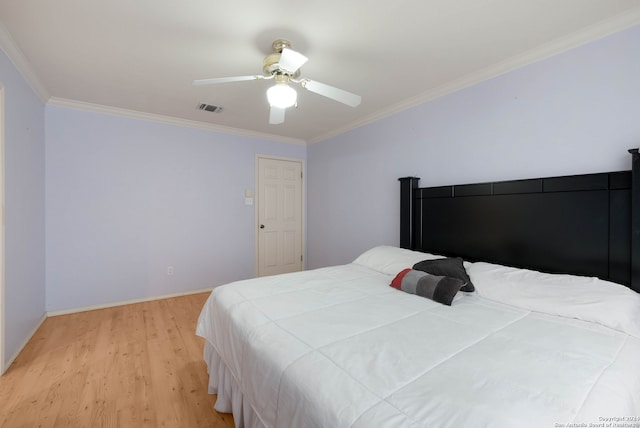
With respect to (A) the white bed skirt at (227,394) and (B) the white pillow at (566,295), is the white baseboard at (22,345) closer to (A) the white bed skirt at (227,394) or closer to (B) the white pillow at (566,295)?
(A) the white bed skirt at (227,394)

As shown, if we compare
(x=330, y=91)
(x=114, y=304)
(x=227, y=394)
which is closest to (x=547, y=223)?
(x=330, y=91)

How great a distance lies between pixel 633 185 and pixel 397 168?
1.81 metres

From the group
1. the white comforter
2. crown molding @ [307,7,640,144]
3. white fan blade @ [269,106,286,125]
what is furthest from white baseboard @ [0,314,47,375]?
crown molding @ [307,7,640,144]

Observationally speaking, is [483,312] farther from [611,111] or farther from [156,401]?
A: [156,401]

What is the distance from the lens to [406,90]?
107 inches

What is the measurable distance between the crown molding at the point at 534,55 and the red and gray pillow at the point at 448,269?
5.13ft

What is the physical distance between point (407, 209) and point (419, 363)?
6.72 feet

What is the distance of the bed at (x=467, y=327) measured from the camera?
856 millimetres

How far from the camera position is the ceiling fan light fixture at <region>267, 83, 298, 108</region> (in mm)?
1842

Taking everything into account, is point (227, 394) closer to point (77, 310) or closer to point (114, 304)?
point (114, 304)

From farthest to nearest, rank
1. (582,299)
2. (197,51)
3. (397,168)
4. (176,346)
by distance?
(397,168) < (176,346) < (197,51) < (582,299)

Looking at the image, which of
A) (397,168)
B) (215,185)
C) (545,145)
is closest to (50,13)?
(215,185)

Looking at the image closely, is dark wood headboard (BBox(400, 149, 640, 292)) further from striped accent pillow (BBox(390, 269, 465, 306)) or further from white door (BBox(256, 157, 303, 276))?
white door (BBox(256, 157, 303, 276))

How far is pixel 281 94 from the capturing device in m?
1.85
